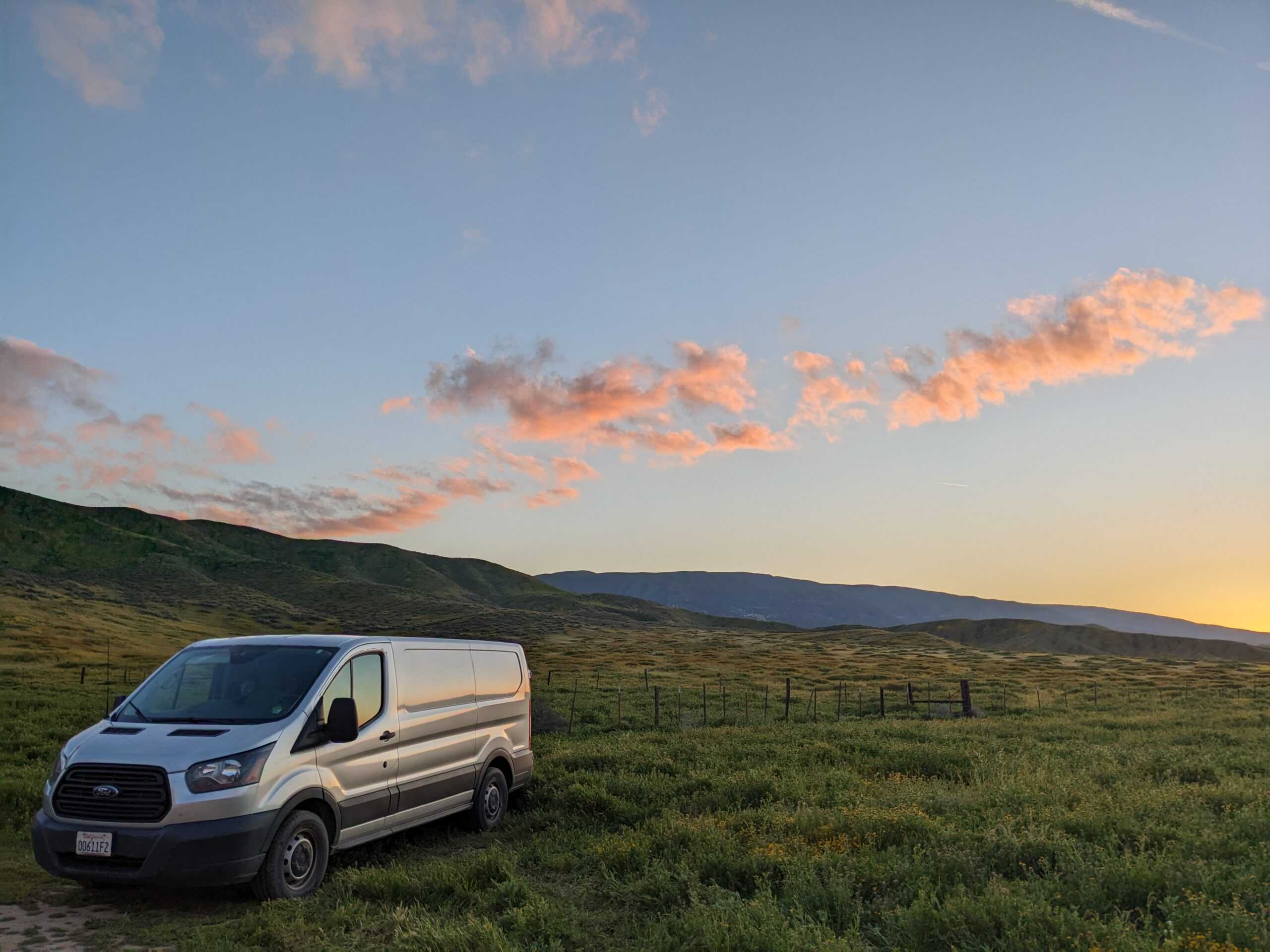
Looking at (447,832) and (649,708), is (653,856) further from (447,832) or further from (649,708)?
(649,708)

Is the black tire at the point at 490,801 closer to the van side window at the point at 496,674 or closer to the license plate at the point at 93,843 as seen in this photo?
the van side window at the point at 496,674

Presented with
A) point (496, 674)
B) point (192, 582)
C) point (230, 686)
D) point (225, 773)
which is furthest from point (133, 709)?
point (192, 582)

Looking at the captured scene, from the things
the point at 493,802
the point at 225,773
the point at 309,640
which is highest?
the point at 309,640

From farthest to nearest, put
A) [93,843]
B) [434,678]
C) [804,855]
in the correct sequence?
[434,678] → [804,855] → [93,843]

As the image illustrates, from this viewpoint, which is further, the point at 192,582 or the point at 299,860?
the point at 192,582

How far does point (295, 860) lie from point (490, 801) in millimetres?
3600

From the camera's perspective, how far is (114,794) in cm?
771

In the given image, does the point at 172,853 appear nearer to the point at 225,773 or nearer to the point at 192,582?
the point at 225,773

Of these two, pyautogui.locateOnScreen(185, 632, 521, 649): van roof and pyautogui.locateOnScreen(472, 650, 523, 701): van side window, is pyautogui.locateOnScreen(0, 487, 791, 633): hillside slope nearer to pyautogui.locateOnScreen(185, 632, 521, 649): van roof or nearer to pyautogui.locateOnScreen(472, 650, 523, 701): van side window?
pyautogui.locateOnScreen(472, 650, 523, 701): van side window

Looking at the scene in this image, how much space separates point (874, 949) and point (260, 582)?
19508 cm

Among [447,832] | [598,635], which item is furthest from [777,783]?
[598,635]

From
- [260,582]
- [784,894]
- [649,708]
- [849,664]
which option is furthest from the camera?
[260,582]

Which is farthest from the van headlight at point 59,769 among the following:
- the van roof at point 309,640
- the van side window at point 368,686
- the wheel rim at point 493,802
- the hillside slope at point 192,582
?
the hillside slope at point 192,582

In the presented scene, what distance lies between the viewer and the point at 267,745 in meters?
7.98
